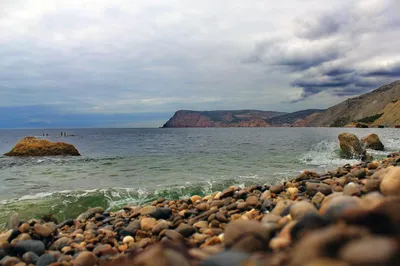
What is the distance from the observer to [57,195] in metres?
11.8

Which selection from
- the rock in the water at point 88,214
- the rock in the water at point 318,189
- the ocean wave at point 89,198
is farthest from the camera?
the ocean wave at point 89,198

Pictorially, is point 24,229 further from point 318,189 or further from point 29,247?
point 318,189

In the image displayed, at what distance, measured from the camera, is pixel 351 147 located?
2406 cm

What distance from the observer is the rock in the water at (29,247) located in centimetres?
520

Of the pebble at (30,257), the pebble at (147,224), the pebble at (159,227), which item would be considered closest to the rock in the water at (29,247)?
the pebble at (30,257)

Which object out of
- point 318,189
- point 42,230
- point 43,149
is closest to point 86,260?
point 42,230

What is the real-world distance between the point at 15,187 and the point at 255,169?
1279 cm

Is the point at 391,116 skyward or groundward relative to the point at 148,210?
skyward

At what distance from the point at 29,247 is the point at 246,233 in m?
4.40

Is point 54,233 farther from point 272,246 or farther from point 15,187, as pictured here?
point 15,187

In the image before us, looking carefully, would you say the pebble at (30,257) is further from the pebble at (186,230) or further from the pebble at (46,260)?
the pebble at (186,230)

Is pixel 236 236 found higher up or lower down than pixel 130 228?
higher up

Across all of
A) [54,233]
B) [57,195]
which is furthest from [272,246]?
[57,195]

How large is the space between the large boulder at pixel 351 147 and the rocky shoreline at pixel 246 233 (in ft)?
51.2
